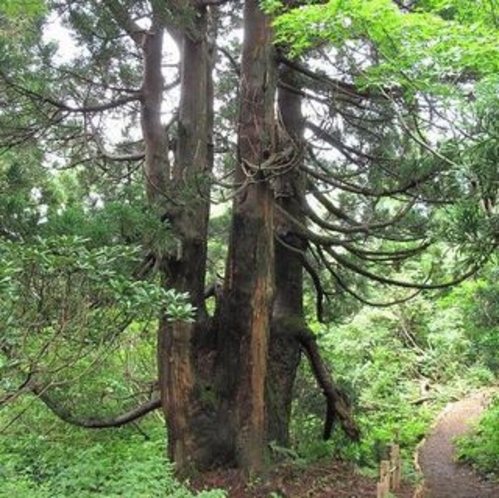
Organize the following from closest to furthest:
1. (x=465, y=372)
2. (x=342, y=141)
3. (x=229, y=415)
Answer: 1. (x=229, y=415)
2. (x=342, y=141)
3. (x=465, y=372)

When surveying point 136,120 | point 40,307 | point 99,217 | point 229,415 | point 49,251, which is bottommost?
point 229,415

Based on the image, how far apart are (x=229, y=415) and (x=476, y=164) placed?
12.7 feet

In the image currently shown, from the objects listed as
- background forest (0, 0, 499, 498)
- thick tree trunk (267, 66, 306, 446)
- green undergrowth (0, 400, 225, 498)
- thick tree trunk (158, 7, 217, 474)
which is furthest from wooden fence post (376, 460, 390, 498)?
green undergrowth (0, 400, 225, 498)

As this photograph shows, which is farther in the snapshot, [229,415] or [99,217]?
[229,415]

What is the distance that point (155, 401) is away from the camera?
7.24m

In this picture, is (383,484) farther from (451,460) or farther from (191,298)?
(451,460)

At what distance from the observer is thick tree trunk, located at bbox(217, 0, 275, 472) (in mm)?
6785

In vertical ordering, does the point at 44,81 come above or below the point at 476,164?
above

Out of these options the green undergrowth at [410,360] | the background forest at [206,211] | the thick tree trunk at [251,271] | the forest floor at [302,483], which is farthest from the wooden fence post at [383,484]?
the green undergrowth at [410,360]

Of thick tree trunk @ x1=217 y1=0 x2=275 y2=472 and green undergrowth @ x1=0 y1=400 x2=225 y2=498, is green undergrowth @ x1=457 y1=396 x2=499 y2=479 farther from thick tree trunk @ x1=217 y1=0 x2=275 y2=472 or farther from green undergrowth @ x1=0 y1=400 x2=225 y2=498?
thick tree trunk @ x1=217 y1=0 x2=275 y2=472

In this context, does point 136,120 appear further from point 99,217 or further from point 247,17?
point 99,217

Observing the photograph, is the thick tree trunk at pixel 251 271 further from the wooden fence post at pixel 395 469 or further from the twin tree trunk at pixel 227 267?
the wooden fence post at pixel 395 469

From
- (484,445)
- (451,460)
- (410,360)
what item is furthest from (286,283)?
(410,360)

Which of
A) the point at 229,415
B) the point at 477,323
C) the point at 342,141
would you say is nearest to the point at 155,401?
the point at 229,415
